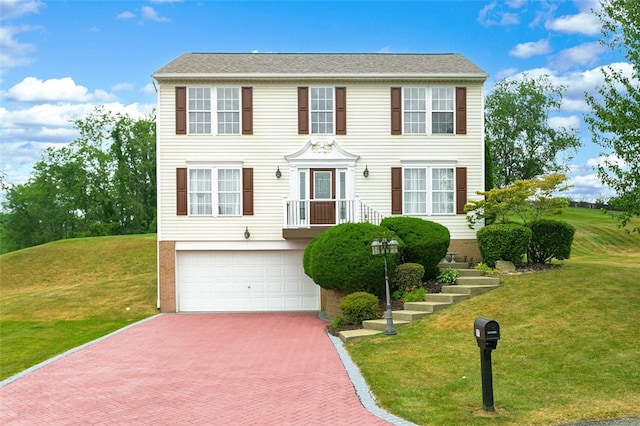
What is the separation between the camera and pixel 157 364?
13102 millimetres

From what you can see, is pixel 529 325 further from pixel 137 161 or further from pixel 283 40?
pixel 137 161

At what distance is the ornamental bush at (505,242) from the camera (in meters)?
19.2

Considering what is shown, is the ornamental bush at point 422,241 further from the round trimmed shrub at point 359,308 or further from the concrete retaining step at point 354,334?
the concrete retaining step at point 354,334

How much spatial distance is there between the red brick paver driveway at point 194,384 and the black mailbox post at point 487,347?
1561mm

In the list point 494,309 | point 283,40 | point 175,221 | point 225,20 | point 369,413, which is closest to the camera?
point 369,413

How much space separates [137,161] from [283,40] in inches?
1186

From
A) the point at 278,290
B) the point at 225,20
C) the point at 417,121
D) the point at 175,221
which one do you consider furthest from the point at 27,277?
the point at 417,121

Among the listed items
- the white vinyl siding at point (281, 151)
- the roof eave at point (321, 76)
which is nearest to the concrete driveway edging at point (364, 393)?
the white vinyl siding at point (281, 151)

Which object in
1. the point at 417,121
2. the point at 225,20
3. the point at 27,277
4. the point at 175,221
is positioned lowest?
the point at 27,277

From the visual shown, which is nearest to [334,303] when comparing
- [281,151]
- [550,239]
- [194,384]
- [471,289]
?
[471,289]

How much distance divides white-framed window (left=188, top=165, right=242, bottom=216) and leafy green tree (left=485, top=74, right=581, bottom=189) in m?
26.4

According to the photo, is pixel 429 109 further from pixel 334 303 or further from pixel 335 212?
pixel 334 303

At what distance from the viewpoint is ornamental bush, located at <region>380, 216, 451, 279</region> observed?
1853 centimetres

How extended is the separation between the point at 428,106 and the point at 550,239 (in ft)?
19.8
